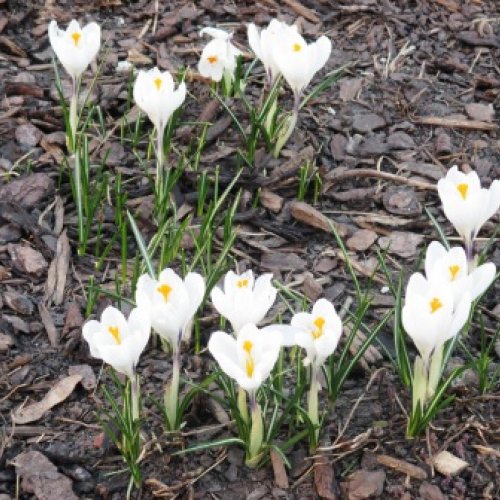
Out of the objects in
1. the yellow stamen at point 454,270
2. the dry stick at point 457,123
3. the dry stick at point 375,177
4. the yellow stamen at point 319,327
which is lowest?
the dry stick at point 375,177

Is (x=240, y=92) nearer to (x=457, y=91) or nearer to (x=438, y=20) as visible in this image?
(x=457, y=91)

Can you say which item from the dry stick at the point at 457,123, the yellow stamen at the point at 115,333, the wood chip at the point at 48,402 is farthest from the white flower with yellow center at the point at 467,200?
the dry stick at the point at 457,123

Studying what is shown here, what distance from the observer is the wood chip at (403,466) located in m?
2.39

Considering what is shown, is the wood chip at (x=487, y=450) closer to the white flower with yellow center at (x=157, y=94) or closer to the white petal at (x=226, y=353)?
the white petal at (x=226, y=353)

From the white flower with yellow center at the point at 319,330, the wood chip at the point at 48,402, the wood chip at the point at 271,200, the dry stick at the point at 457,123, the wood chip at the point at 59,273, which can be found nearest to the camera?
the white flower with yellow center at the point at 319,330

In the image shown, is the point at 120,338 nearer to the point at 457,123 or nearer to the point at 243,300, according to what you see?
the point at 243,300

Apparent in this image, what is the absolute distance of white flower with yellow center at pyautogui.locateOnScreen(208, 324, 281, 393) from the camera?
6.89ft

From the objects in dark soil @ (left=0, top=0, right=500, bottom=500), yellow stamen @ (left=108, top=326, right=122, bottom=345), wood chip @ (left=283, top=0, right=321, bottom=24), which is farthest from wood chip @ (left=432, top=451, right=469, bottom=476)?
wood chip @ (left=283, top=0, right=321, bottom=24)

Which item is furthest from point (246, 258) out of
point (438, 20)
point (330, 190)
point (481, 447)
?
point (438, 20)

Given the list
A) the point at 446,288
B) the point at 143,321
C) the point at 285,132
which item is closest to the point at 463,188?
the point at 446,288

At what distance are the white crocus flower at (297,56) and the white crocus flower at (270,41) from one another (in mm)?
20

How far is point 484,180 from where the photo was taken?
347cm

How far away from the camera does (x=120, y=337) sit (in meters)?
2.21

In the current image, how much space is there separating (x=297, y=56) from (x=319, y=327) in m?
1.19
